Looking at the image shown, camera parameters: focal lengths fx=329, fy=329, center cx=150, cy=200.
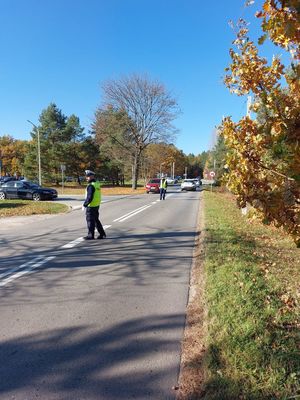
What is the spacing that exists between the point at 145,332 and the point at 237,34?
11.8ft

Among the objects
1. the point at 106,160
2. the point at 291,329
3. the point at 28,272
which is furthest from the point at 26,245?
the point at 106,160

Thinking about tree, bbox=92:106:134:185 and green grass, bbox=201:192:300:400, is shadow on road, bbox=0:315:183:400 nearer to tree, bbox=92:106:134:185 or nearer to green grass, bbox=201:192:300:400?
green grass, bbox=201:192:300:400

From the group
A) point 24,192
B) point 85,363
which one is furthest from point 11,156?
point 85,363

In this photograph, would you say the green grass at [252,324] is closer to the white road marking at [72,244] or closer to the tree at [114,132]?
the white road marking at [72,244]

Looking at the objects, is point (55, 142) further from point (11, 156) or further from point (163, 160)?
point (11, 156)

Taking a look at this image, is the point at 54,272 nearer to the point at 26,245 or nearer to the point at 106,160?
the point at 26,245

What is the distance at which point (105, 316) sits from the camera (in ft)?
14.0

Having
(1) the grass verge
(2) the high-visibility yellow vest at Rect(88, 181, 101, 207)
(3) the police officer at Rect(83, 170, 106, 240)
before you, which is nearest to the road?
(1) the grass verge

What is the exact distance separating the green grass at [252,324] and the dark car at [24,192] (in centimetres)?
2123

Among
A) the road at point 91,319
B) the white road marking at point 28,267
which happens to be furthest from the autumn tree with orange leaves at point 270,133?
the white road marking at point 28,267

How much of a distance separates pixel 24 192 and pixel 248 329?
25.1 m

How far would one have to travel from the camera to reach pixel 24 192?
85.3ft

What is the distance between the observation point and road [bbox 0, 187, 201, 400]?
9.61 feet

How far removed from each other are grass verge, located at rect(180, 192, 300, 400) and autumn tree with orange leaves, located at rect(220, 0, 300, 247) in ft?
3.46
